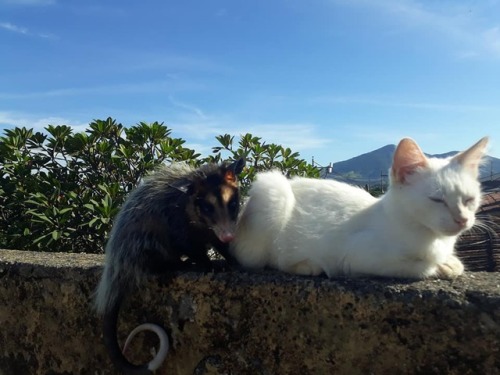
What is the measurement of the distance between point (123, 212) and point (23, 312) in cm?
84

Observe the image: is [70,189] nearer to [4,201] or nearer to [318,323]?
[4,201]

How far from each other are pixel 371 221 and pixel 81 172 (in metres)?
3.56

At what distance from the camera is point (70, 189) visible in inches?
→ 199

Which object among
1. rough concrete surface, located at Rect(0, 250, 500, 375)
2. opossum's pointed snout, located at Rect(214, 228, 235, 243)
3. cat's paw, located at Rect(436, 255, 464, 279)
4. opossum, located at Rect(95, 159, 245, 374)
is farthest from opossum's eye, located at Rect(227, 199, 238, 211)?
cat's paw, located at Rect(436, 255, 464, 279)

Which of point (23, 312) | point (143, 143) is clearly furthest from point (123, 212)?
point (143, 143)

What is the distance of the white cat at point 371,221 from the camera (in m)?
2.18

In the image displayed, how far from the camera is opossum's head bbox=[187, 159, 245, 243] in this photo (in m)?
2.72

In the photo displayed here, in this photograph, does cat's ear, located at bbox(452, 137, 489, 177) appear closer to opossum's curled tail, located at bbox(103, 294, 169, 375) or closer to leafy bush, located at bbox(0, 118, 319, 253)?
opossum's curled tail, located at bbox(103, 294, 169, 375)

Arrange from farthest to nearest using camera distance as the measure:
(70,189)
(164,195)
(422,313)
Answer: (70,189) → (164,195) → (422,313)

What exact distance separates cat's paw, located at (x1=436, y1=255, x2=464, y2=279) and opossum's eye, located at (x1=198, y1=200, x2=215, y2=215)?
3.82ft

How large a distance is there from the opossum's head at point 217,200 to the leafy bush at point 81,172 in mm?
1780

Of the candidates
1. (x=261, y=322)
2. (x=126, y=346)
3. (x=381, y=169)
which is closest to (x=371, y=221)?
(x=261, y=322)

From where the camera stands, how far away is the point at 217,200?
9.18ft

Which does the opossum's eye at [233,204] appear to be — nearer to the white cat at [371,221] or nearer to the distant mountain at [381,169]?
the white cat at [371,221]
